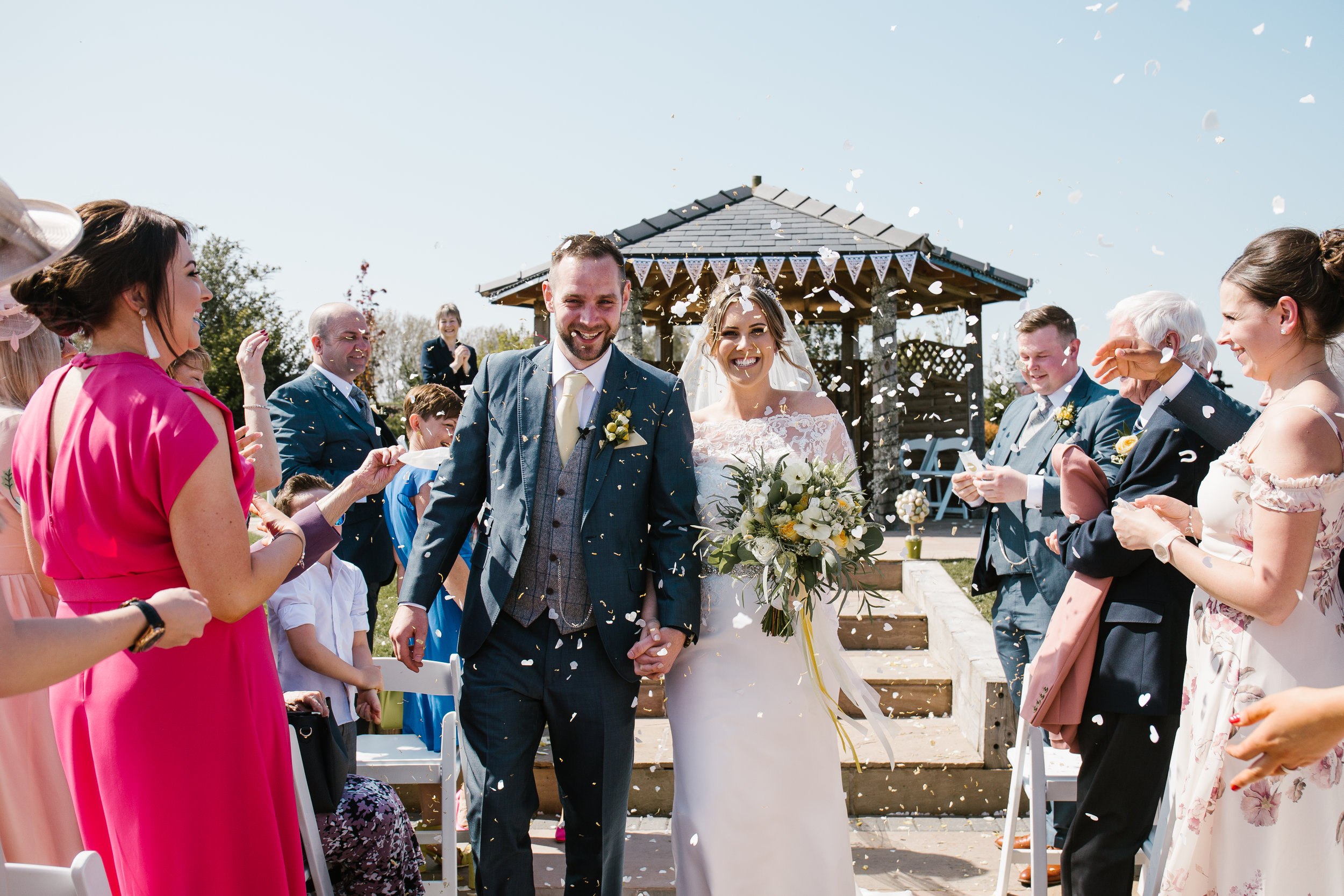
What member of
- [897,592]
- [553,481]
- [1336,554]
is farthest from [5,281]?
[897,592]

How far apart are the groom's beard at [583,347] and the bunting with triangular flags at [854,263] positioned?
825 centimetres

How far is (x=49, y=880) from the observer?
150cm

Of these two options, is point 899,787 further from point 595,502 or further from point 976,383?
point 976,383

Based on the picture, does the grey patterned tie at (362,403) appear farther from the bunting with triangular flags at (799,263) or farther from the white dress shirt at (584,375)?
the bunting with triangular flags at (799,263)

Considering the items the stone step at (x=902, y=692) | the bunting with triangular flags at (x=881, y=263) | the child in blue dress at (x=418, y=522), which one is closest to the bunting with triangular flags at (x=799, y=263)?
the bunting with triangular flags at (x=881, y=263)

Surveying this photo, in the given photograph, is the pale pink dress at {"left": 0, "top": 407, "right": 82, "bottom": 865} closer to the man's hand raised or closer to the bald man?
Answer: the bald man

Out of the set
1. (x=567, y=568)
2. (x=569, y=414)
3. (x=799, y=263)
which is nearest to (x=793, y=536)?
(x=567, y=568)

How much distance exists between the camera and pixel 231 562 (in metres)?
2.03

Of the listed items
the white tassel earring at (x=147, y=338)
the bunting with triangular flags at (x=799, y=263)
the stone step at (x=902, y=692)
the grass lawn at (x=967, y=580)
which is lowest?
the stone step at (x=902, y=692)

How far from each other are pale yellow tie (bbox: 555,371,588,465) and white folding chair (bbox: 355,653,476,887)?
3.16 ft

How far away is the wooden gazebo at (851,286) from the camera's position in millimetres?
10945

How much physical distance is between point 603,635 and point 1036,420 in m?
2.86

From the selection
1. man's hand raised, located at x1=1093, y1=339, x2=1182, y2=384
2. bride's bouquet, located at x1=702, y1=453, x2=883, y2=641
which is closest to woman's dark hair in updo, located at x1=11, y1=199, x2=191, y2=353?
bride's bouquet, located at x1=702, y1=453, x2=883, y2=641

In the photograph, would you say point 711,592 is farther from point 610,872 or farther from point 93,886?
point 93,886
